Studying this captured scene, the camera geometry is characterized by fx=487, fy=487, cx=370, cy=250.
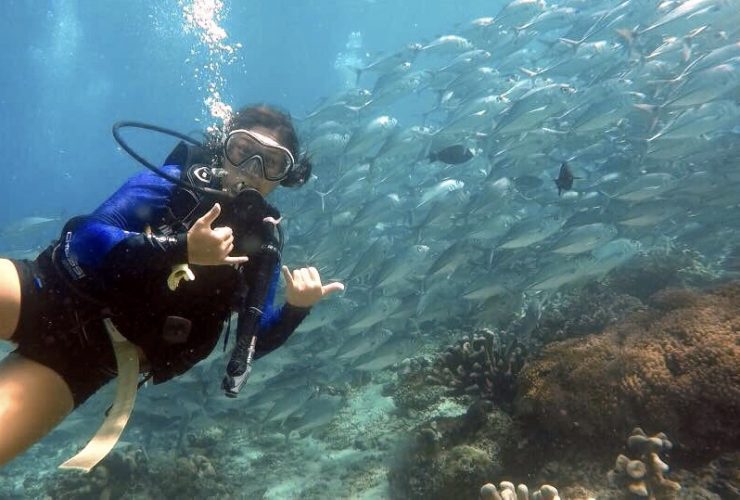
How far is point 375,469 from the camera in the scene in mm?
5285

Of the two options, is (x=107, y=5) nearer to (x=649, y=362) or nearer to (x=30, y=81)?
(x=30, y=81)

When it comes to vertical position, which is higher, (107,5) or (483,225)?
(107,5)

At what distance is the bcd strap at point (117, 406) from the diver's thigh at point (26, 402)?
21 cm

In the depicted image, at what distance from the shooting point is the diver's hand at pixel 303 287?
277 cm

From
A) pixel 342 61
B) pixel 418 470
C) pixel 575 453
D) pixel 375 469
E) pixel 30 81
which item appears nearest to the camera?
pixel 575 453

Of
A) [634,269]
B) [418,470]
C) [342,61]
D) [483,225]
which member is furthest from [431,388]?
[342,61]

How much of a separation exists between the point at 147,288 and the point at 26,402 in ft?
2.21

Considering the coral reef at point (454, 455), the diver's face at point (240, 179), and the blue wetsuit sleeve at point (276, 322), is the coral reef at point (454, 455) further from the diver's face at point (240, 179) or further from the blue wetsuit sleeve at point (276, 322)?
the diver's face at point (240, 179)

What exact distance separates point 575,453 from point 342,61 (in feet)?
221

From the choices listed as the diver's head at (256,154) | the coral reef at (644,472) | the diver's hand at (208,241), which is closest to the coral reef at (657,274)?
the coral reef at (644,472)

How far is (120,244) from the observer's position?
214 centimetres

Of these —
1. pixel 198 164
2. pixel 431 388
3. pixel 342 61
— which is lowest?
pixel 431 388

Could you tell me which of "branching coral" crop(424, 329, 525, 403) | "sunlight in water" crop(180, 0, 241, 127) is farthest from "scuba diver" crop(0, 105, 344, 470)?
"sunlight in water" crop(180, 0, 241, 127)

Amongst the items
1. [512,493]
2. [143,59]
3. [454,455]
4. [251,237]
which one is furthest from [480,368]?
[143,59]
